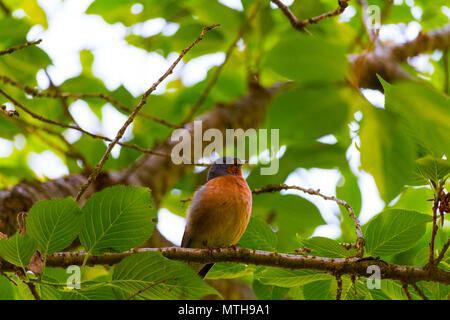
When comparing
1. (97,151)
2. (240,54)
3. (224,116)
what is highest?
(240,54)

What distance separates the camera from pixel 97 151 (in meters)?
4.35

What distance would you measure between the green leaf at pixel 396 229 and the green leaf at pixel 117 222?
1002 millimetres

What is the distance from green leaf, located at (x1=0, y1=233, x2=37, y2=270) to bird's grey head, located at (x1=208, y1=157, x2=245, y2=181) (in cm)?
292

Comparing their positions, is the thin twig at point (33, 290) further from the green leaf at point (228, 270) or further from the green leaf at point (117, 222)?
the green leaf at point (228, 270)

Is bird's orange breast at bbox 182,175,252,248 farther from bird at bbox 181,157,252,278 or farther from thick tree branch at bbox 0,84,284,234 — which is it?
thick tree branch at bbox 0,84,284,234

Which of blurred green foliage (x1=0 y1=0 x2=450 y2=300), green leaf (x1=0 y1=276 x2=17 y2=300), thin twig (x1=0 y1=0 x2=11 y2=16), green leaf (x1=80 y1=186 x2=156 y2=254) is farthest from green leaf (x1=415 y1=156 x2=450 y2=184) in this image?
thin twig (x1=0 y1=0 x2=11 y2=16)

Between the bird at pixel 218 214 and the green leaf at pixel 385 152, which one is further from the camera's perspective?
the bird at pixel 218 214

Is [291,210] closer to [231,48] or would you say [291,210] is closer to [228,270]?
[228,270]

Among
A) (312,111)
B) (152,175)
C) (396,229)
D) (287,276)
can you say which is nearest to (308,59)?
(312,111)

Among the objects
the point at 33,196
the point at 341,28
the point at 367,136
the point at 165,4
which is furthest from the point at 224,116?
the point at 367,136

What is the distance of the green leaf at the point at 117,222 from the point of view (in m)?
1.72

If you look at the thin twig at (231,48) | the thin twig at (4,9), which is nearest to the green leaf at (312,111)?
the thin twig at (231,48)
